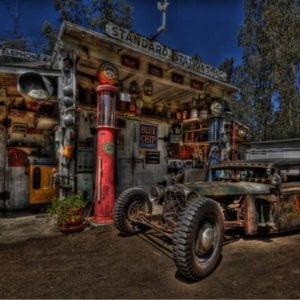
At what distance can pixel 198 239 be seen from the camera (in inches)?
110

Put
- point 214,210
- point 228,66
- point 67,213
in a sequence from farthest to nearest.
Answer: point 228,66 < point 67,213 < point 214,210

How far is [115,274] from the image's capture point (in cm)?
285

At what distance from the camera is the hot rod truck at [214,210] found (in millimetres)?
2656

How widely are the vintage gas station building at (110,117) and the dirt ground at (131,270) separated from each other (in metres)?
1.71

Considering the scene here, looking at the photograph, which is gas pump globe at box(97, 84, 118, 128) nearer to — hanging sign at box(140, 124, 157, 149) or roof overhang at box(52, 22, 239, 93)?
roof overhang at box(52, 22, 239, 93)

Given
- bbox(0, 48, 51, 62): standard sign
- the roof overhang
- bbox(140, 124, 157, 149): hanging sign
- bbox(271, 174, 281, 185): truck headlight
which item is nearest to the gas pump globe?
the roof overhang

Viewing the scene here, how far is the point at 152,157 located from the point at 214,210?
5.48m

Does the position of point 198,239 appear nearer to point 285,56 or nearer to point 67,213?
point 67,213

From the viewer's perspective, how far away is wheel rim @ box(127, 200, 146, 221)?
4.20 m

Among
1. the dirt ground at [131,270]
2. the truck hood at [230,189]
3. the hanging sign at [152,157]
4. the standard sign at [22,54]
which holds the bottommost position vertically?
the dirt ground at [131,270]

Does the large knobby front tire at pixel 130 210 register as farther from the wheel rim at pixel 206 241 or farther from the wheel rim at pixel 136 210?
the wheel rim at pixel 206 241

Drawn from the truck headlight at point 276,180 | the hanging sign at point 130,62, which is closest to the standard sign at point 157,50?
A: the hanging sign at point 130,62

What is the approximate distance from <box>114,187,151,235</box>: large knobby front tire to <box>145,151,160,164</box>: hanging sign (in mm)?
3773

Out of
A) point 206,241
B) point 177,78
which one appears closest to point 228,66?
point 177,78
